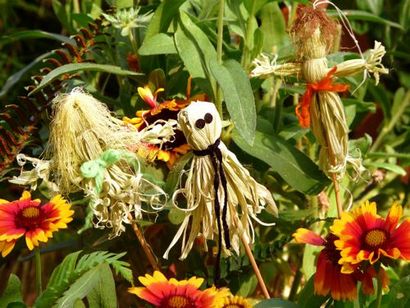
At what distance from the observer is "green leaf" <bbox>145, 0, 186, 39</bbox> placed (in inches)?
43.5

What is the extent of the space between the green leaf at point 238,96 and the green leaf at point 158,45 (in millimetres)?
85

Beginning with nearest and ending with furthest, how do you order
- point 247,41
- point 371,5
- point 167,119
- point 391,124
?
1. point 167,119
2. point 247,41
3. point 391,124
4. point 371,5

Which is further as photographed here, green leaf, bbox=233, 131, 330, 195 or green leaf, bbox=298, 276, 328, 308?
green leaf, bbox=233, 131, 330, 195

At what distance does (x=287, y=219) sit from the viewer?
111 centimetres

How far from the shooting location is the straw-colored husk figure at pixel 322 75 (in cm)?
94

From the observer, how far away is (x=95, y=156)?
866 millimetres

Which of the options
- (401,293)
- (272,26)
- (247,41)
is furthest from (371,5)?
(401,293)

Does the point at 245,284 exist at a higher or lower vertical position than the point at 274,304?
lower

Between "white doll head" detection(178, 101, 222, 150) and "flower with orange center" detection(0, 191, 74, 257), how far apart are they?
148 mm

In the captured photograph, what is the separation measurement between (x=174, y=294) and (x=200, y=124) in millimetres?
164

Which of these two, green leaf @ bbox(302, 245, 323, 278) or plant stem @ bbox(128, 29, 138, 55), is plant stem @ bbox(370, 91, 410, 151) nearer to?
green leaf @ bbox(302, 245, 323, 278)

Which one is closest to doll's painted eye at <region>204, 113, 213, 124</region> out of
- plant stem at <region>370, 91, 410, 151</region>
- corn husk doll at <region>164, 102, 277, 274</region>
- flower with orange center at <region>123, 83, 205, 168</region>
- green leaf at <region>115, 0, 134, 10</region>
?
corn husk doll at <region>164, 102, 277, 274</region>

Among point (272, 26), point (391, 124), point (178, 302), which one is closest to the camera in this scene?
point (178, 302)

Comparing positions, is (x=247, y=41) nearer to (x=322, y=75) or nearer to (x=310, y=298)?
(x=322, y=75)
